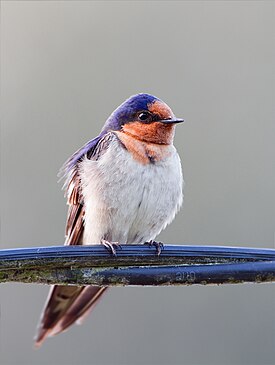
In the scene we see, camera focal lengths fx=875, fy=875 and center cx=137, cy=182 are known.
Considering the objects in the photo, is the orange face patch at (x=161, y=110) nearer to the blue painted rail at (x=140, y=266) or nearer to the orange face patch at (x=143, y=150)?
the orange face patch at (x=143, y=150)

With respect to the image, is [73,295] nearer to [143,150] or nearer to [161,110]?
[143,150]

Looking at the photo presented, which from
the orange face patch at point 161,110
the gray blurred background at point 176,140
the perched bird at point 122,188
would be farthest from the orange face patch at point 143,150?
the gray blurred background at point 176,140

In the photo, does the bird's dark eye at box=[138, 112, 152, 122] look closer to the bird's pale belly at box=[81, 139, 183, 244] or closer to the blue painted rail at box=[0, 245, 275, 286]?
the bird's pale belly at box=[81, 139, 183, 244]

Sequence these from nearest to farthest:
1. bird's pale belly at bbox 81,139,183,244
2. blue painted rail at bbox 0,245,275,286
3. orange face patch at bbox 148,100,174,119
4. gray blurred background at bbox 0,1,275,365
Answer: blue painted rail at bbox 0,245,275,286, bird's pale belly at bbox 81,139,183,244, orange face patch at bbox 148,100,174,119, gray blurred background at bbox 0,1,275,365

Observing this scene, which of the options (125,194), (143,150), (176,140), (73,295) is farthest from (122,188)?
(176,140)

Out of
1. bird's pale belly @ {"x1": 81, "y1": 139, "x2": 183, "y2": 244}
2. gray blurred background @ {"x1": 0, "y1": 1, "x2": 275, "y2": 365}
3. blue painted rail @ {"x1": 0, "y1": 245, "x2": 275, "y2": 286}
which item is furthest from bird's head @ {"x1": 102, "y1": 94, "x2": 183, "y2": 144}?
gray blurred background @ {"x1": 0, "y1": 1, "x2": 275, "y2": 365}
